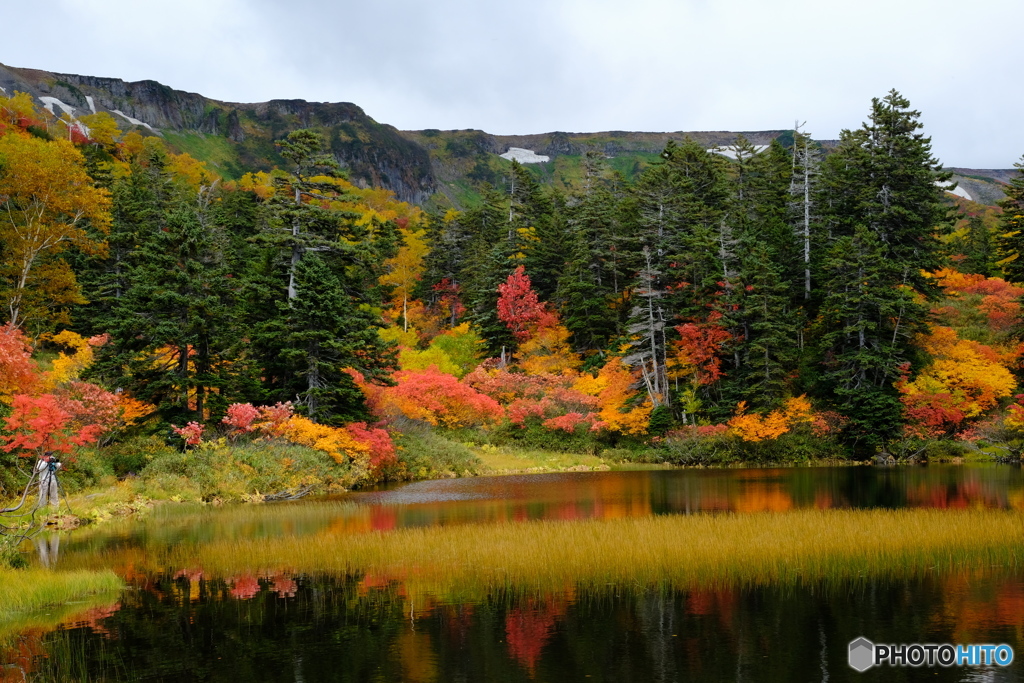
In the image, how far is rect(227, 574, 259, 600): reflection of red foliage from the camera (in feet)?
46.6

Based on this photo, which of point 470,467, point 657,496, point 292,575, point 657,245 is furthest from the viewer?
point 657,245

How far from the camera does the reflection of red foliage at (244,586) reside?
14203 mm

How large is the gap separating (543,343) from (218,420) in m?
30.6

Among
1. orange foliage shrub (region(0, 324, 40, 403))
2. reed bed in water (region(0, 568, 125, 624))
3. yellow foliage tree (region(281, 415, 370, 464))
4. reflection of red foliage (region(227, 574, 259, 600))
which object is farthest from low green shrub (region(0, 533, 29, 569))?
yellow foliage tree (region(281, 415, 370, 464))

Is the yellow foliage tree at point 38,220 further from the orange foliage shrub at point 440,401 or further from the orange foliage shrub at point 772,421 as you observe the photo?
the orange foliage shrub at point 772,421

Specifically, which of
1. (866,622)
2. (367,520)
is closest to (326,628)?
(866,622)

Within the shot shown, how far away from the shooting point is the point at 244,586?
589 inches

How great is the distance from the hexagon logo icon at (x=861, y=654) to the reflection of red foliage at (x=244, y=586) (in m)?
10.6

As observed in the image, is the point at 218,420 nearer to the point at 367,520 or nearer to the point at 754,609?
the point at 367,520

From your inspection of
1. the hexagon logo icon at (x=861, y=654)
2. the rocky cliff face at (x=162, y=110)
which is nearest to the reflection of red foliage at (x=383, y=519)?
the hexagon logo icon at (x=861, y=654)

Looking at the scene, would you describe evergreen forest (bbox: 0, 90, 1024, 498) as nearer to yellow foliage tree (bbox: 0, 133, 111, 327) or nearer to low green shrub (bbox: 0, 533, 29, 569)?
yellow foliage tree (bbox: 0, 133, 111, 327)

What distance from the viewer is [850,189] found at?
5225 cm

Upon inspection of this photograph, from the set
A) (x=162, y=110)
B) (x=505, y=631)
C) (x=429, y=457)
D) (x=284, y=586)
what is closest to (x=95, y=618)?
(x=284, y=586)

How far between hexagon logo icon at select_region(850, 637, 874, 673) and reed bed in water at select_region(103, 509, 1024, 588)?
355 cm
